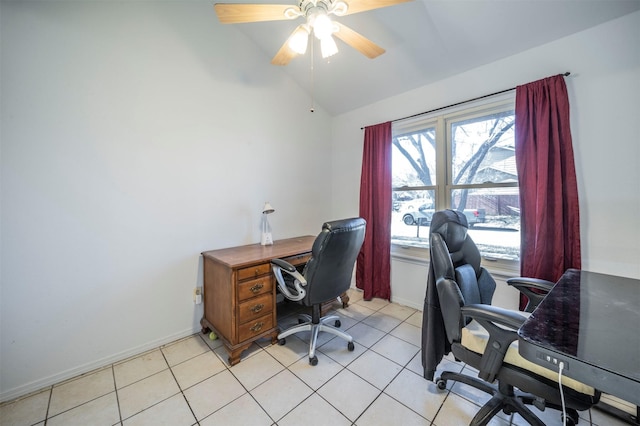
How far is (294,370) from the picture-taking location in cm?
163

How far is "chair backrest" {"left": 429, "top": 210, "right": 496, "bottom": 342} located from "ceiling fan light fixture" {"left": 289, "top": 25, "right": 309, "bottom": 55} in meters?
1.37

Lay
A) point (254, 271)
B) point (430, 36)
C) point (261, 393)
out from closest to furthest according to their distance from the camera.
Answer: point (261, 393)
point (254, 271)
point (430, 36)

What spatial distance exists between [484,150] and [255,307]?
2419 millimetres

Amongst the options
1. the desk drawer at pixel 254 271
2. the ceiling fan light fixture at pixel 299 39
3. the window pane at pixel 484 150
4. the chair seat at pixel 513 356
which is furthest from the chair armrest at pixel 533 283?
the ceiling fan light fixture at pixel 299 39

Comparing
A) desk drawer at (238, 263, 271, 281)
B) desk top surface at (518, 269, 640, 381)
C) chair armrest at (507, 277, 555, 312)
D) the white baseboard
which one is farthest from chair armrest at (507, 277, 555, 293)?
the white baseboard

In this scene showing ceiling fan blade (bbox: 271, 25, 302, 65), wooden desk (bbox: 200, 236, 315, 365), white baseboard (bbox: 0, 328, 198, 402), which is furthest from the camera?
wooden desk (bbox: 200, 236, 315, 365)

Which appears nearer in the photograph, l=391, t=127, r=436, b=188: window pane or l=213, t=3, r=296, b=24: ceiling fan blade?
l=213, t=3, r=296, b=24: ceiling fan blade

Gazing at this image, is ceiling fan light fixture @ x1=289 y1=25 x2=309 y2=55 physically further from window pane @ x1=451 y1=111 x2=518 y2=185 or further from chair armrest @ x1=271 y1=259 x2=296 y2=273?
window pane @ x1=451 y1=111 x2=518 y2=185

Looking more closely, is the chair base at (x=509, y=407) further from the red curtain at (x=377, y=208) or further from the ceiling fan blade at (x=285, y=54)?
the ceiling fan blade at (x=285, y=54)

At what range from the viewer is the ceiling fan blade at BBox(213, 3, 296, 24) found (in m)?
1.27

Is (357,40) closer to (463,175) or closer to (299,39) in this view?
(299,39)

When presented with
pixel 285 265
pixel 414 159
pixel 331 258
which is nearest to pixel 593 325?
pixel 331 258

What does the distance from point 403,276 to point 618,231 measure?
1.61 metres

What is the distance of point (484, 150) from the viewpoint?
2.14 meters
